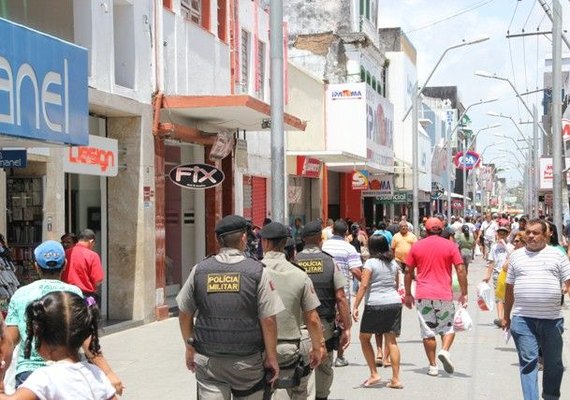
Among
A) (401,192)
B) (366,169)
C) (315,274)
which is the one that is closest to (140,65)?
(315,274)

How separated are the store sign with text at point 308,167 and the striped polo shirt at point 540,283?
1887 cm

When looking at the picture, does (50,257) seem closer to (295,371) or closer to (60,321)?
(295,371)

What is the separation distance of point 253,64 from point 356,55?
12.6 m

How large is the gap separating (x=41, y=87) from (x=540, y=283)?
5624mm

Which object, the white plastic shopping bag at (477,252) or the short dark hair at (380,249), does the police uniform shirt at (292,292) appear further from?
the white plastic shopping bag at (477,252)

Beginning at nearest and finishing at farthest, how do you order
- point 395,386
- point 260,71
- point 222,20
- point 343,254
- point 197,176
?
point 395,386 → point 343,254 → point 197,176 → point 222,20 → point 260,71

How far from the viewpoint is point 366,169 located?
33219 mm

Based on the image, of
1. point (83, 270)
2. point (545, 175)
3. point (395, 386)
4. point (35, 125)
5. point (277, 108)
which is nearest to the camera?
point (395, 386)

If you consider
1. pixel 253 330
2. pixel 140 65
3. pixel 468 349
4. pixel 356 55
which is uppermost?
pixel 356 55

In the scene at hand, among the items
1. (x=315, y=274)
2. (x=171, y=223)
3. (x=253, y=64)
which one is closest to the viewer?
(x=315, y=274)

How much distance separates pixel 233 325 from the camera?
224 inches

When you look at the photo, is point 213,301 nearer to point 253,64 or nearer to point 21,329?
point 21,329

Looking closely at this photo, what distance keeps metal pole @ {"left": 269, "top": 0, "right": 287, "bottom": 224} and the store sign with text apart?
13.3 meters

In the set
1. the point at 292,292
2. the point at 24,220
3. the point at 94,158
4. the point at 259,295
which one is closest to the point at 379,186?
the point at 94,158
